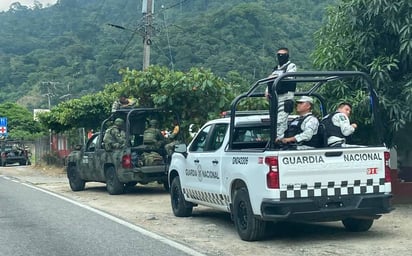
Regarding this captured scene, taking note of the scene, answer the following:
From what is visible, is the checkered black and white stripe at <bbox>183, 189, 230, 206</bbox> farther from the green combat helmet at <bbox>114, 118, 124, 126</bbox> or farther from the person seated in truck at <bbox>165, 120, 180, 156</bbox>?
the green combat helmet at <bbox>114, 118, 124, 126</bbox>

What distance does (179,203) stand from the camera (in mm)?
12797

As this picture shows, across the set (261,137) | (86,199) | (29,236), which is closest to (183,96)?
(86,199)

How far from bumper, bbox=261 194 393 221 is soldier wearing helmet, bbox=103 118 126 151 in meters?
8.88

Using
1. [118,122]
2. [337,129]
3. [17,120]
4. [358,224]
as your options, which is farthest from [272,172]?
[17,120]

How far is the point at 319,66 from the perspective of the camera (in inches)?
531

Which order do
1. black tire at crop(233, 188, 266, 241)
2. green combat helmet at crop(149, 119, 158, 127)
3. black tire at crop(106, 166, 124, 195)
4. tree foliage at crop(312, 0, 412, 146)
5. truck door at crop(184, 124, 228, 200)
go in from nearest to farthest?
black tire at crop(233, 188, 266, 241) → truck door at crop(184, 124, 228, 200) → tree foliage at crop(312, 0, 412, 146) → black tire at crop(106, 166, 124, 195) → green combat helmet at crop(149, 119, 158, 127)

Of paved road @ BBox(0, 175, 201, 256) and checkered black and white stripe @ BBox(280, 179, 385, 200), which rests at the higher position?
checkered black and white stripe @ BBox(280, 179, 385, 200)

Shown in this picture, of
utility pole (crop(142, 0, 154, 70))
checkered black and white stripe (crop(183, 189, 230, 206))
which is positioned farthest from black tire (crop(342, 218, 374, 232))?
utility pole (crop(142, 0, 154, 70))

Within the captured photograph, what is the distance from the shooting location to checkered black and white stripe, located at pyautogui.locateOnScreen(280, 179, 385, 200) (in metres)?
9.00

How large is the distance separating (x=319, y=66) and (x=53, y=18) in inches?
2780

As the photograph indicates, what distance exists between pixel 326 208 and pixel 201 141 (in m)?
3.42

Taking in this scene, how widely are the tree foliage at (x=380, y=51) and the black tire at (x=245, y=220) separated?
3835 mm

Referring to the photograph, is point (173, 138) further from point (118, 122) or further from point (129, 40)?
point (129, 40)

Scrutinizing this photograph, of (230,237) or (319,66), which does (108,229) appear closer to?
(230,237)
